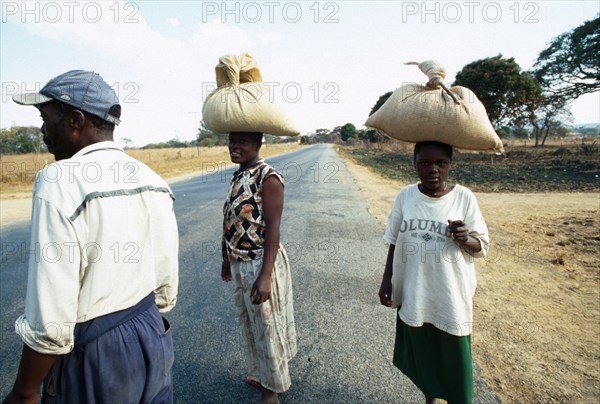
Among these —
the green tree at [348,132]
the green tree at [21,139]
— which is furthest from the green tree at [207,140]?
the green tree at [348,132]

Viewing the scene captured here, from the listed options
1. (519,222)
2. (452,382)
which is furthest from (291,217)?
(452,382)

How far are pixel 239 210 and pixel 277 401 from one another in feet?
3.96

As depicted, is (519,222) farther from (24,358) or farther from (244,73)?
(24,358)

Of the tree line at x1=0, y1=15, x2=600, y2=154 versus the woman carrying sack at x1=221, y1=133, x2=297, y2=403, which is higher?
the tree line at x1=0, y1=15, x2=600, y2=154

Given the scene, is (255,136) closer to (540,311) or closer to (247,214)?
(247,214)

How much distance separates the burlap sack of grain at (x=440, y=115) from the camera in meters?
1.84

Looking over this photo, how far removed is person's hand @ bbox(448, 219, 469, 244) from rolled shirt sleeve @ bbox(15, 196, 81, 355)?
1.63 metres

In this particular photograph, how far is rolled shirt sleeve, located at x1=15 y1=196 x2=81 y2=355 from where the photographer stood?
103 centimetres

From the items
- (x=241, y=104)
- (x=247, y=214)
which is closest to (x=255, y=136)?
(x=241, y=104)

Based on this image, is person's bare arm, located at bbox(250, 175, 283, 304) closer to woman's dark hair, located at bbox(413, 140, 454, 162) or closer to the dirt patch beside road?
woman's dark hair, located at bbox(413, 140, 454, 162)

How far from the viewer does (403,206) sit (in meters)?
2.12

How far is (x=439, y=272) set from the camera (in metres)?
1.93

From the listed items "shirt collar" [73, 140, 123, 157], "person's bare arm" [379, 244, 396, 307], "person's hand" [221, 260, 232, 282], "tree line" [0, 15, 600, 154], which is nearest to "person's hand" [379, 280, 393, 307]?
"person's bare arm" [379, 244, 396, 307]

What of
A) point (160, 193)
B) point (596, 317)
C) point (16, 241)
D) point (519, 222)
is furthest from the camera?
point (519, 222)
